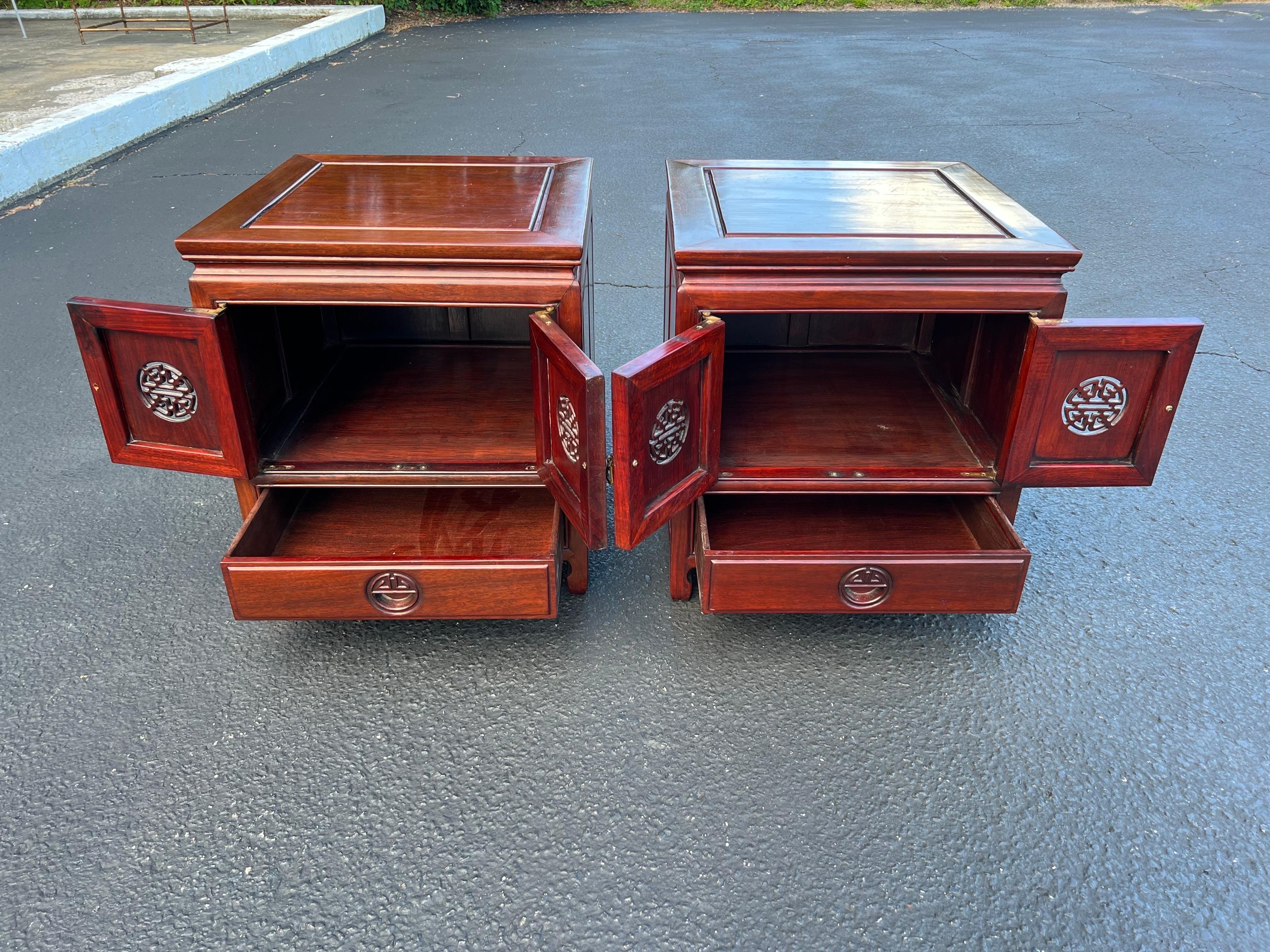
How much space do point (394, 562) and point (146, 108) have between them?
465cm

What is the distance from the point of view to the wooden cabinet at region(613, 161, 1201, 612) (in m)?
1.35

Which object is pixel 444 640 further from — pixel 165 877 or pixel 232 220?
pixel 232 220

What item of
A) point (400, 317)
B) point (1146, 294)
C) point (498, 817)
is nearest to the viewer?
point (498, 817)

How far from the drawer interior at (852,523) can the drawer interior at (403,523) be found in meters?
0.34

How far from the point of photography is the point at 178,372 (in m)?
1.39

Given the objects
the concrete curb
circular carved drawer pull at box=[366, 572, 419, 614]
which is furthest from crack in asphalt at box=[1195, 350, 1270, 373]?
the concrete curb

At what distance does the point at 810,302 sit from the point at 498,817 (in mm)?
934

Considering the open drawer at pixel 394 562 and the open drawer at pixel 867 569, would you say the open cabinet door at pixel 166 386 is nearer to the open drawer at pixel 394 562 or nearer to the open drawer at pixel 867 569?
the open drawer at pixel 394 562

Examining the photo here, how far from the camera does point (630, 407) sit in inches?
47.3

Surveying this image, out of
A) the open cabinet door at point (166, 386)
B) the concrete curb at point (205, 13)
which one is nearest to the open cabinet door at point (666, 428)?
the open cabinet door at point (166, 386)

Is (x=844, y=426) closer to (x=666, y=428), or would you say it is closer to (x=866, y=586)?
(x=866, y=586)

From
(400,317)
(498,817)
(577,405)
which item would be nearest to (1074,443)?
(577,405)

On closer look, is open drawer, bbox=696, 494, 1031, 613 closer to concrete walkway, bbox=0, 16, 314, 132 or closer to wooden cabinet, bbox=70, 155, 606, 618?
wooden cabinet, bbox=70, 155, 606, 618

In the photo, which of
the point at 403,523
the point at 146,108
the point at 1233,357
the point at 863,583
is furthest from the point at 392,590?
the point at 146,108
